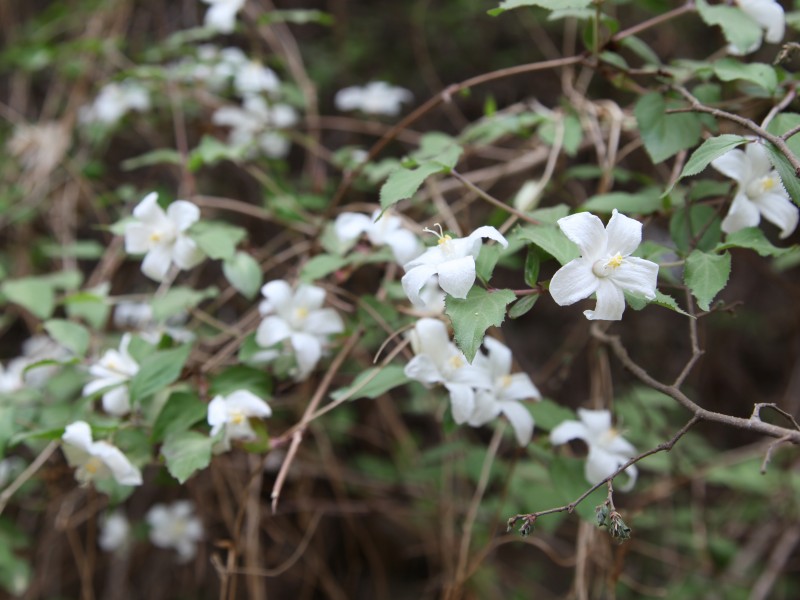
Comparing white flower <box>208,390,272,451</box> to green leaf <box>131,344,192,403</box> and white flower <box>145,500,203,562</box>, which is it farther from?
white flower <box>145,500,203,562</box>

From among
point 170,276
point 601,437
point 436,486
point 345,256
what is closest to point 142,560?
point 436,486

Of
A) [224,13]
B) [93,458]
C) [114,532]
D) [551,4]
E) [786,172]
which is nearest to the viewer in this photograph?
[786,172]

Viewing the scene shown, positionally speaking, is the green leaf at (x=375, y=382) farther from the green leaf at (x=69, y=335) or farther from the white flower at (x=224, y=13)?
the white flower at (x=224, y=13)

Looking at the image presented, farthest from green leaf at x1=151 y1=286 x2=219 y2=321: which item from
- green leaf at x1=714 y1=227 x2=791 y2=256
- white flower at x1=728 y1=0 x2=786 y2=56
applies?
white flower at x1=728 y1=0 x2=786 y2=56

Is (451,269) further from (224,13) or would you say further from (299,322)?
(224,13)

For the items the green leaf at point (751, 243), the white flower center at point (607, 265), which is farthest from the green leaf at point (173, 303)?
the green leaf at point (751, 243)

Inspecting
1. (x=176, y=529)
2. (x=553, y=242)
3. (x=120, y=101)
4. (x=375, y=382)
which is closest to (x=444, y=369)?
(x=375, y=382)

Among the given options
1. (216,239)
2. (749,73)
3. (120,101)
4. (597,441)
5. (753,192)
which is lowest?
(597,441)
